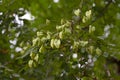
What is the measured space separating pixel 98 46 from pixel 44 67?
30 cm


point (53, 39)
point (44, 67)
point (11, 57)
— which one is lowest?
point (11, 57)

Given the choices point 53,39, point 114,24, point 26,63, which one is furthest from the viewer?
point 114,24

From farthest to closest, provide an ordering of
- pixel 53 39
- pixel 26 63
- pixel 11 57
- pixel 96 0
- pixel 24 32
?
pixel 11 57 → pixel 96 0 → pixel 24 32 → pixel 26 63 → pixel 53 39

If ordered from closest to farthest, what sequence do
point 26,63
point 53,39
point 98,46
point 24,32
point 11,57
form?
point 53,39
point 98,46
point 26,63
point 24,32
point 11,57

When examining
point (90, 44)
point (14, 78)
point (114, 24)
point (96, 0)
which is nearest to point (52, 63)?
point (90, 44)

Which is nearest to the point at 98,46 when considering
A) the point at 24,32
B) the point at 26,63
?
the point at 26,63

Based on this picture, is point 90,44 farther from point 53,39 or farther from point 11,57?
point 11,57

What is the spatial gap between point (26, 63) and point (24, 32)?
13.1 inches

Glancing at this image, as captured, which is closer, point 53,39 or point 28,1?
point 53,39

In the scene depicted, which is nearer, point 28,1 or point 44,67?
point 44,67

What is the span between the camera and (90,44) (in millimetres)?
1994

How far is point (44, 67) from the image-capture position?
6.72 feet

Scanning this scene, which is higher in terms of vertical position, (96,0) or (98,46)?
(96,0)

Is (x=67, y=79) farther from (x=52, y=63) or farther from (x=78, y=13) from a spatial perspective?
(x=78, y=13)
